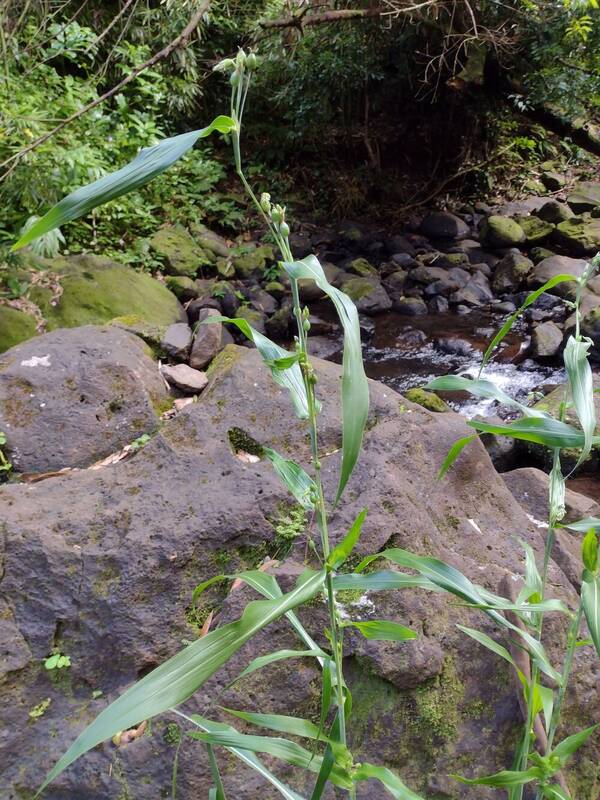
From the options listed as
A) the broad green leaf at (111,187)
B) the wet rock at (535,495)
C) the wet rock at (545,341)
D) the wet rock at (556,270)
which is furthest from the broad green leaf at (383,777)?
the wet rock at (556,270)

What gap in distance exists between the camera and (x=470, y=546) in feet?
6.51

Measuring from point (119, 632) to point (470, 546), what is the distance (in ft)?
3.45

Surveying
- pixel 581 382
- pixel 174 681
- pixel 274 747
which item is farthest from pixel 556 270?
pixel 174 681

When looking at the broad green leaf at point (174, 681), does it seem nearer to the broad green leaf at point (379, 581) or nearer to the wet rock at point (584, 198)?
the broad green leaf at point (379, 581)

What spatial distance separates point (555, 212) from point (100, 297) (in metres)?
5.93

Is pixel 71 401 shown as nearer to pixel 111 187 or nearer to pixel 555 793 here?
pixel 111 187

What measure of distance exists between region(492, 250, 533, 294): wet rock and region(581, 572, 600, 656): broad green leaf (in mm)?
6751

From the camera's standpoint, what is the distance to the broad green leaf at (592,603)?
1.01 m

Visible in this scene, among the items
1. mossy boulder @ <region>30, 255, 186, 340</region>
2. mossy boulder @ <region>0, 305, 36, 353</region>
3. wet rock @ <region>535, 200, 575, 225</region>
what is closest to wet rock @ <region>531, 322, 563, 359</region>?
wet rock @ <region>535, 200, 575, 225</region>

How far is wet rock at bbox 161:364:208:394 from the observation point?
336 centimetres

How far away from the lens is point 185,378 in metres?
3.40

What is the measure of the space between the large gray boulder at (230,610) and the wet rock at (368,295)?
4925 mm

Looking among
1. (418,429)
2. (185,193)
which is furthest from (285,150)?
(418,429)

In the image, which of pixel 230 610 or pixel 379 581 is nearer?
pixel 379 581
